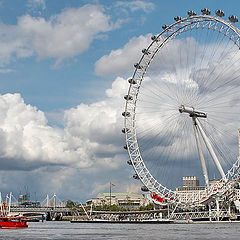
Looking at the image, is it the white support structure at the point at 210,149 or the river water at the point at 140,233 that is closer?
the river water at the point at 140,233

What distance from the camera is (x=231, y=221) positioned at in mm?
108125

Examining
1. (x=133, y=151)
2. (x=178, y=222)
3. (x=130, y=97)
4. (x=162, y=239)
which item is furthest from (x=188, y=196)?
(x=162, y=239)

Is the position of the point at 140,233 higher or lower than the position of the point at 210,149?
lower

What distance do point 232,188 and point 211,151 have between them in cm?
1487

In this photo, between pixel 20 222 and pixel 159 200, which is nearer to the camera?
pixel 20 222

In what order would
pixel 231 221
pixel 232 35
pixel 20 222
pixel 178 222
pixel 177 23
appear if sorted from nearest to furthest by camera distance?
pixel 232 35
pixel 177 23
pixel 20 222
pixel 231 221
pixel 178 222

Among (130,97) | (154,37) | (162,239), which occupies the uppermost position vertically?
(154,37)

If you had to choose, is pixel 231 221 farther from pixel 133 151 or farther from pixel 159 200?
pixel 133 151

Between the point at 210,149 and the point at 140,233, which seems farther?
the point at 210,149

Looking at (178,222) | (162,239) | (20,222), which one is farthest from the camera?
(178,222)

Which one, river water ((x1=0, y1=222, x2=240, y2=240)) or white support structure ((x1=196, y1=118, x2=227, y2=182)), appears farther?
white support structure ((x1=196, y1=118, x2=227, y2=182))

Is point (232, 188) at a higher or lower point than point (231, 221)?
higher

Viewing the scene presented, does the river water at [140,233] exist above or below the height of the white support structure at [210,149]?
below

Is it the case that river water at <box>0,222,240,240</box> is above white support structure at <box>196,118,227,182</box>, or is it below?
below
